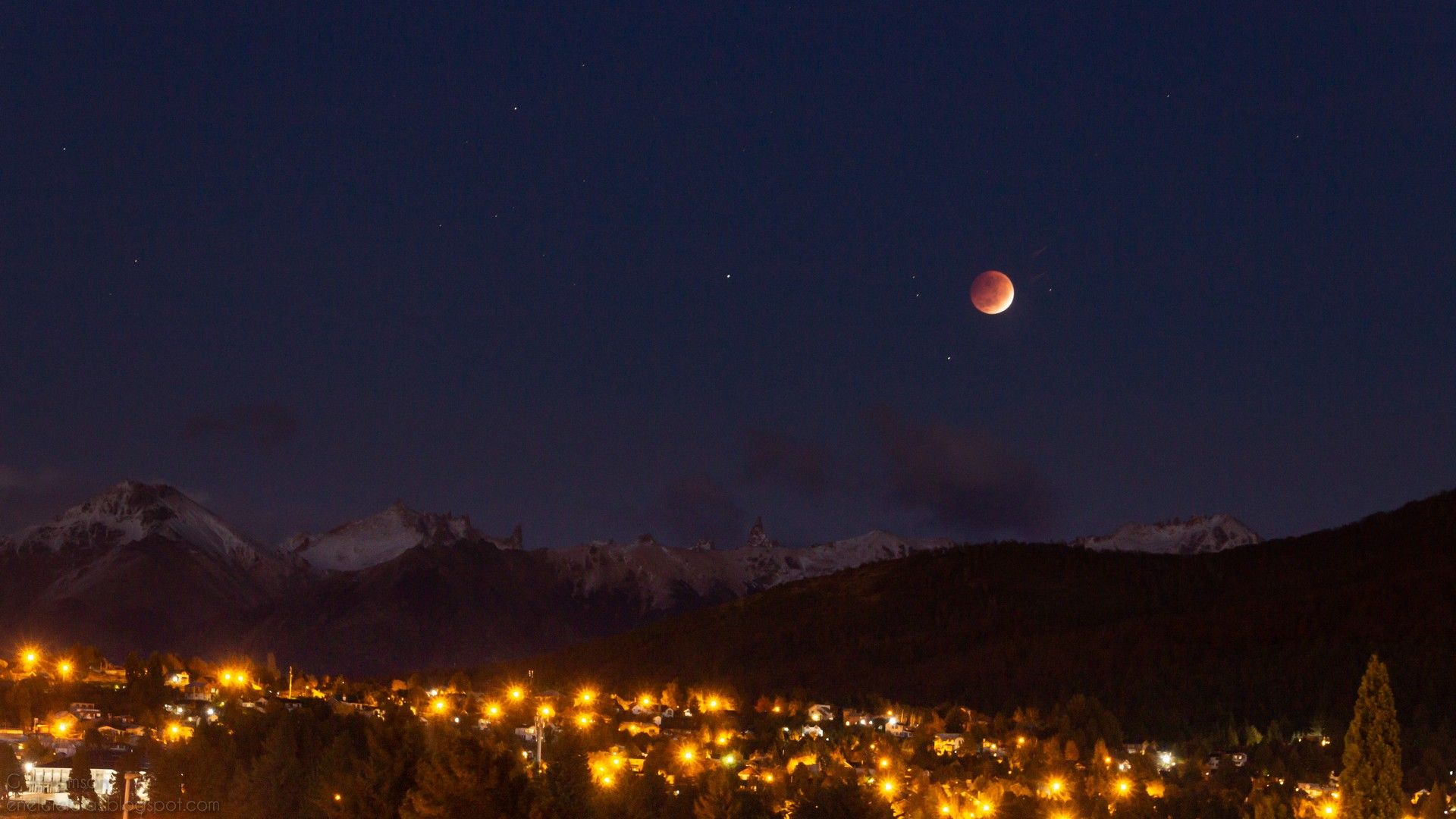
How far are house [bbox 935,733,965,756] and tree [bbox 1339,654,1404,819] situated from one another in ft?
131

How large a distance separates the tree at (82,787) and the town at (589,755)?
0.31ft

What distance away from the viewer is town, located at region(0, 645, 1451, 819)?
54938 millimetres

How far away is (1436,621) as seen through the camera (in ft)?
440

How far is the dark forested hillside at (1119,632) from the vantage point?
12081cm

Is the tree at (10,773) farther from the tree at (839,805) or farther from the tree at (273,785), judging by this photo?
the tree at (839,805)

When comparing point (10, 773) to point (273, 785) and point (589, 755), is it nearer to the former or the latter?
point (273, 785)

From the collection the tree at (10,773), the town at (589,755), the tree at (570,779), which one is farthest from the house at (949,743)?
the tree at (10,773)

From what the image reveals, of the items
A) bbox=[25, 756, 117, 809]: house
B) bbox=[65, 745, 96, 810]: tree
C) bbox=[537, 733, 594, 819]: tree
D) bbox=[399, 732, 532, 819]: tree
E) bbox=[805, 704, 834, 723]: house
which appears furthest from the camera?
bbox=[805, 704, 834, 723]: house

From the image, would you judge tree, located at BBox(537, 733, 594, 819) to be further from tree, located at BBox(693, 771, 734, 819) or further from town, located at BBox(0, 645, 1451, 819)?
tree, located at BBox(693, 771, 734, 819)

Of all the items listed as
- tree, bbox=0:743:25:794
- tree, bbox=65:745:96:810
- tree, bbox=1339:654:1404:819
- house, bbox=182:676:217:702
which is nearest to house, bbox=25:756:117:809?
tree, bbox=65:745:96:810

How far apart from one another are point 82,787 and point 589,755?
85.9 ft

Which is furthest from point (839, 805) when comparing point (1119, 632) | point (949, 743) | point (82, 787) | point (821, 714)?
point (1119, 632)

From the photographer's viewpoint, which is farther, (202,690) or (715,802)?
(202,690)

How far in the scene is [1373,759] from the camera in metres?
57.0
